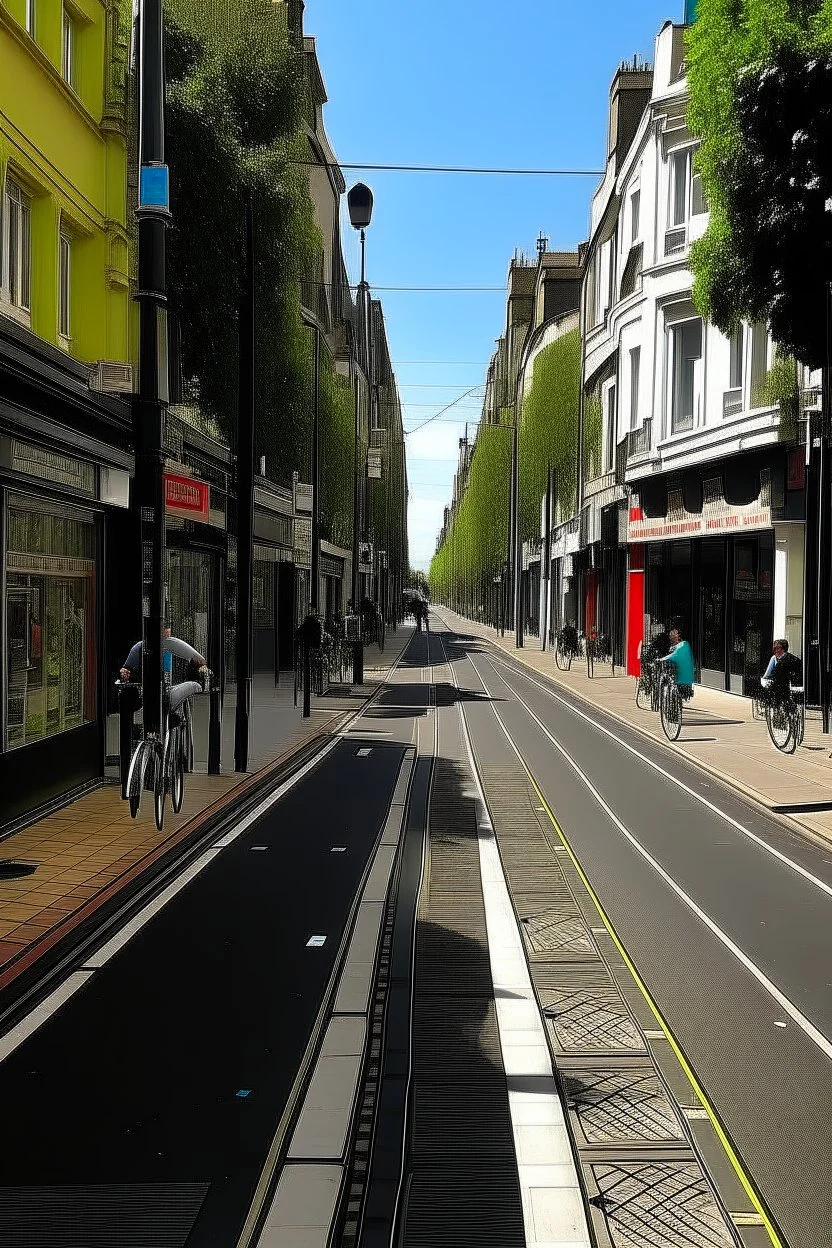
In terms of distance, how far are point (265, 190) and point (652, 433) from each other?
40.7ft

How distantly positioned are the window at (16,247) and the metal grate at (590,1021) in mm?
9397

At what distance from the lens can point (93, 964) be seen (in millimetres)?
6711

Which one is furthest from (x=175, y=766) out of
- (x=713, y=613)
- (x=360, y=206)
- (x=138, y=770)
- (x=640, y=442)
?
(x=360, y=206)

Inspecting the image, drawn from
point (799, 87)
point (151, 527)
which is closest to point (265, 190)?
point (799, 87)

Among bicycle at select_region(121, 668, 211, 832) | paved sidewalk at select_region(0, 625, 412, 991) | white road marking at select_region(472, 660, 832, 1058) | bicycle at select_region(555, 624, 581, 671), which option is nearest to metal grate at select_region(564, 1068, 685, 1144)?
white road marking at select_region(472, 660, 832, 1058)

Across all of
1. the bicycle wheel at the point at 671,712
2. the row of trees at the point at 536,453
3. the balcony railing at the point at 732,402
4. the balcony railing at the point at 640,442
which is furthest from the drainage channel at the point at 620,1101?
the row of trees at the point at 536,453

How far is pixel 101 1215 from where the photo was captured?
3.99 meters

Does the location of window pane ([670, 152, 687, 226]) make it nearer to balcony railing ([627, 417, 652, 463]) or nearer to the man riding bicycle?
balcony railing ([627, 417, 652, 463])

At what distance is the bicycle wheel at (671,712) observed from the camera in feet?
61.9

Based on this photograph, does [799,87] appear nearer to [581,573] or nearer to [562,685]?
[562,685]

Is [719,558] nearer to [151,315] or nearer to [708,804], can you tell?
[708,804]

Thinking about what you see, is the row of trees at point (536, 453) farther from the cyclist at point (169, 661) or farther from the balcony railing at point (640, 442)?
the cyclist at point (169, 661)

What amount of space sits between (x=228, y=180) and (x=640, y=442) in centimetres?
1419

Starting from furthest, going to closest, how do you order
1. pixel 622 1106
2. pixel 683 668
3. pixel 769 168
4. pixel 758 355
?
Result: pixel 758 355 → pixel 769 168 → pixel 683 668 → pixel 622 1106
